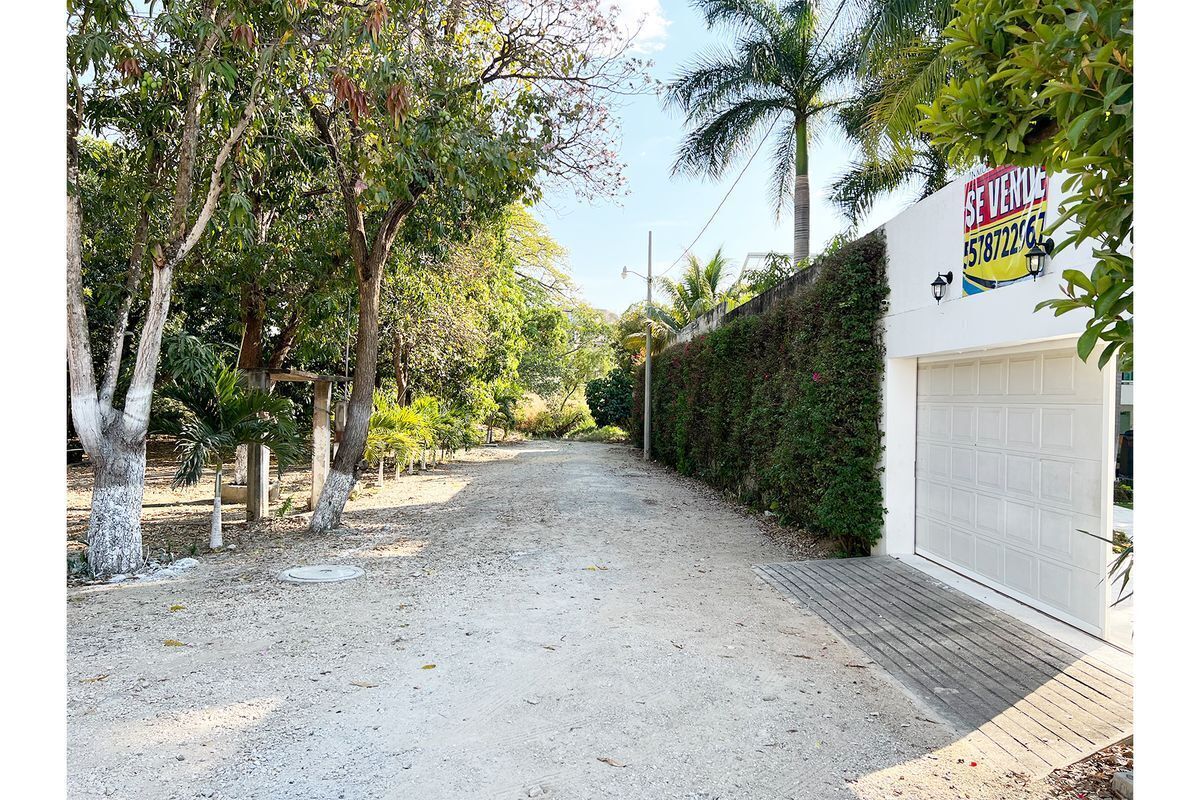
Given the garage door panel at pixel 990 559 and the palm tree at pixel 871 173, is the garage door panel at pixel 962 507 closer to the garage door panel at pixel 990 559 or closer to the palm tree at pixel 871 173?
the garage door panel at pixel 990 559

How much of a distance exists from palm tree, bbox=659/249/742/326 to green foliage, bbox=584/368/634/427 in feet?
21.8

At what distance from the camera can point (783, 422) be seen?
28.3ft

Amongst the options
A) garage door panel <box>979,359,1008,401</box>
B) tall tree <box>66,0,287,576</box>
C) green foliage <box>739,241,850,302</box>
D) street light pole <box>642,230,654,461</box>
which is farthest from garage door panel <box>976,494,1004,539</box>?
street light pole <box>642,230,654,461</box>

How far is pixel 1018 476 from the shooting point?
536 cm

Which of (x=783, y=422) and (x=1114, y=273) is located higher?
(x=1114, y=273)

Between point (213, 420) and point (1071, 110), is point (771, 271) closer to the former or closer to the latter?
point (213, 420)

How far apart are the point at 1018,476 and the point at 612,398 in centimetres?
2257

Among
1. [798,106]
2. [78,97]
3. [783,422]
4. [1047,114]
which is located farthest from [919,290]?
[798,106]

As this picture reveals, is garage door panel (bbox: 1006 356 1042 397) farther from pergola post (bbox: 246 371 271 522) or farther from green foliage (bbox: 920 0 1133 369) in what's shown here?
pergola post (bbox: 246 371 271 522)

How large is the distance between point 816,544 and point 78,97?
28.5ft

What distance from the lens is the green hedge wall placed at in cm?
698

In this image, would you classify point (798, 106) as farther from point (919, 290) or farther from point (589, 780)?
point (589, 780)

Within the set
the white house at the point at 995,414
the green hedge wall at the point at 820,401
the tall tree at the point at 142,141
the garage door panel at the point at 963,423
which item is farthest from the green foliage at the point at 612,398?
the tall tree at the point at 142,141

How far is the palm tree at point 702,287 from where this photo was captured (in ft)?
67.5
